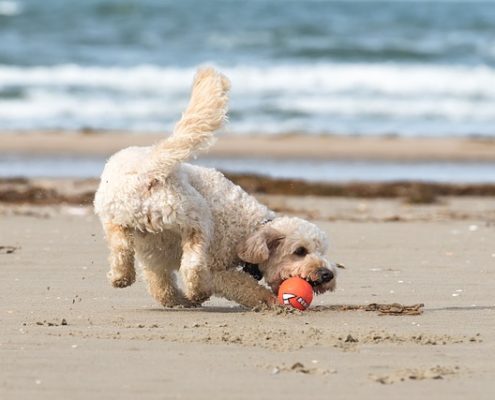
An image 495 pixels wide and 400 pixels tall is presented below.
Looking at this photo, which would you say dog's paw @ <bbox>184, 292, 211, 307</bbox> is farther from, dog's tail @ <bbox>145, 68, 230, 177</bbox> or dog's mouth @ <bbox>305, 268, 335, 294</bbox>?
dog's tail @ <bbox>145, 68, 230, 177</bbox>

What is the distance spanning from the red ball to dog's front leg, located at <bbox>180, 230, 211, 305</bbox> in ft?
1.54

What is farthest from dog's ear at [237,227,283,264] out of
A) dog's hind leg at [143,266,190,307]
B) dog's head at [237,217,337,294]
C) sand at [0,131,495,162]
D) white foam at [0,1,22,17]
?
white foam at [0,1,22,17]

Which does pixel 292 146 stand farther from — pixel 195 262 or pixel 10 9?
pixel 10 9

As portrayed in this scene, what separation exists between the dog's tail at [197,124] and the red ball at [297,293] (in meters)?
0.95

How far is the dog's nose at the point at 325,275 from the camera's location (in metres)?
6.60

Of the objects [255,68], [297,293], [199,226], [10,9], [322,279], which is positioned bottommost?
[255,68]

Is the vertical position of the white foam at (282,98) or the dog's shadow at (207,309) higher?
the dog's shadow at (207,309)

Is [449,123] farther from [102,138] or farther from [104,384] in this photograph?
[104,384]

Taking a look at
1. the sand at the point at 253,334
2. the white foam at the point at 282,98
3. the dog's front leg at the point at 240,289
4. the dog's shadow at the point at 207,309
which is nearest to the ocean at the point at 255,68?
the white foam at the point at 282,98

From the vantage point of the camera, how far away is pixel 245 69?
31031mm

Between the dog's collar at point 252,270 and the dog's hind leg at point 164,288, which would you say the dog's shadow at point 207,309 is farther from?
the dog's collar at point 252,270

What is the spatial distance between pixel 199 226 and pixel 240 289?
53 cm

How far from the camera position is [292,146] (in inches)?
796

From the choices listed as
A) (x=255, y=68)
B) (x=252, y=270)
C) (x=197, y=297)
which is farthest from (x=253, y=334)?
(x=255, y=68)
